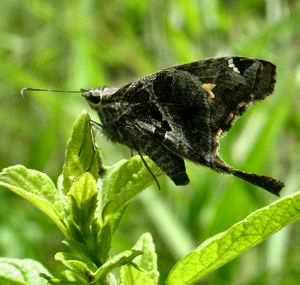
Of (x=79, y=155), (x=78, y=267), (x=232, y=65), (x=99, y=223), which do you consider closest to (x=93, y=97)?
(x=232, y=65)

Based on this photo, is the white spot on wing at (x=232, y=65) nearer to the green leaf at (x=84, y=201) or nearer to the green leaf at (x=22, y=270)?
the green leaf at (x=84, y=201)

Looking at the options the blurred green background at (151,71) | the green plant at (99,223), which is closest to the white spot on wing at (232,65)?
the green plant at (99,223)

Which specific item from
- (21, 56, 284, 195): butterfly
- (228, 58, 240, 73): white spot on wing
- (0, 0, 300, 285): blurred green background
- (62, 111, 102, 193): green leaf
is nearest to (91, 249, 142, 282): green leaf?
(62, 111, 102, 193): green leaf

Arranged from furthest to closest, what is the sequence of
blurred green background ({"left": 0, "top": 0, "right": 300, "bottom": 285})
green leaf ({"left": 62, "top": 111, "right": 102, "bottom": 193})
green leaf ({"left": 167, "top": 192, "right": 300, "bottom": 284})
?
blurred green background ({"left": 0, "top": 0, "right": 300, "bottom": 285})
green leaf ({"left": 62, "top": 111, "right": 102, "bottom": 193})
green leaf ({"left": 167, "top": 192, "right": 300, "bottom": 284})

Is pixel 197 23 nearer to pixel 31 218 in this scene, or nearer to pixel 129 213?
pixel 129 213

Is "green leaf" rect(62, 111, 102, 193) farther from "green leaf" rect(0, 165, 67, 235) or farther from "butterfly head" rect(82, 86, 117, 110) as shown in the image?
"butterfly head" rect(82, 86, 117, 110)

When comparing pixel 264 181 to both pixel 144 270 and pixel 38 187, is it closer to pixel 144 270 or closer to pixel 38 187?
pixel 144 270

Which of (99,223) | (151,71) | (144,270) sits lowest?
(144,270)
